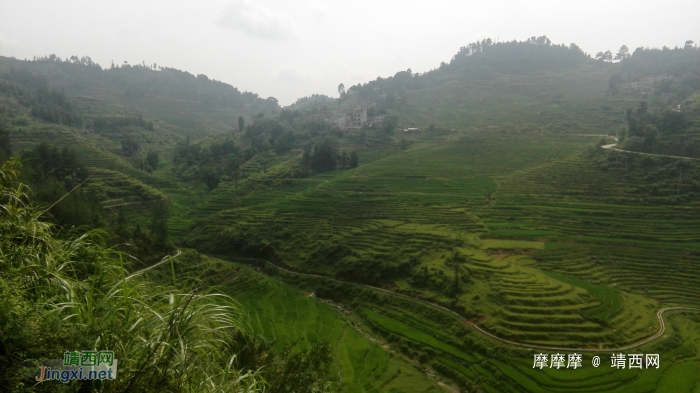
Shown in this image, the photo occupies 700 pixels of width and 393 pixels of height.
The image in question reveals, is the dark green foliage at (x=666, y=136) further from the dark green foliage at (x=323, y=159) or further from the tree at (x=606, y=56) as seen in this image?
the tree at (x=606, y=56)

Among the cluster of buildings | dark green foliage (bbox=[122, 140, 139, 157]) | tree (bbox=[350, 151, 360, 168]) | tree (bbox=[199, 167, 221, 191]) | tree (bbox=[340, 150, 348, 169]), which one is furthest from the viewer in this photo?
the cluster of buildings

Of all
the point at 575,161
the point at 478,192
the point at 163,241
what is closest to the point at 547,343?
the point at 478,192

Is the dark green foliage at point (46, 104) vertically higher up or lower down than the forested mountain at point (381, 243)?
higher up

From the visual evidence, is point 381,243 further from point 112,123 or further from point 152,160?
point 112,123

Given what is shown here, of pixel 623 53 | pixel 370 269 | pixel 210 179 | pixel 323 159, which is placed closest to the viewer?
pixel 370 269

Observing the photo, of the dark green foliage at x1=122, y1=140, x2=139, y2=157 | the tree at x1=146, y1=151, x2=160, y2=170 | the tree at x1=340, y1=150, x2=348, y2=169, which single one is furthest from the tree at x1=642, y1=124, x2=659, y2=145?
the dark green foliage at x1=122, y1=140, x2=139, y2=157

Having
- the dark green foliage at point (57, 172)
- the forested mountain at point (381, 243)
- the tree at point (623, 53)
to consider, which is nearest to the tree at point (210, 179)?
the forested mountain at point (381, 243)

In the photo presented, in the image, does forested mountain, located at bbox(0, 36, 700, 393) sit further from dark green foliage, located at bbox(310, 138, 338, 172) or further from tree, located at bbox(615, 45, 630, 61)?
tree, located at bbox(615, 45, 630, 61)

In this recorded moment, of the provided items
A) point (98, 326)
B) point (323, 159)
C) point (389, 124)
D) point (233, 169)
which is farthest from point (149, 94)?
point (98, 326)

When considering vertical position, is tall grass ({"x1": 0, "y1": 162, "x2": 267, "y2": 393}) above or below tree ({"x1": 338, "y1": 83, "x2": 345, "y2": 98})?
below

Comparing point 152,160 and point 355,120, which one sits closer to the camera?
point 152,160

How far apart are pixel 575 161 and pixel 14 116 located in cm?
6848

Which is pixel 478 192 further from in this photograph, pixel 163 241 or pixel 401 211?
pixel 163 241

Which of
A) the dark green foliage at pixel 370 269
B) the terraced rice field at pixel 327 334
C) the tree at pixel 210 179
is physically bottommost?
the terraced rice field at pixel 327 334
